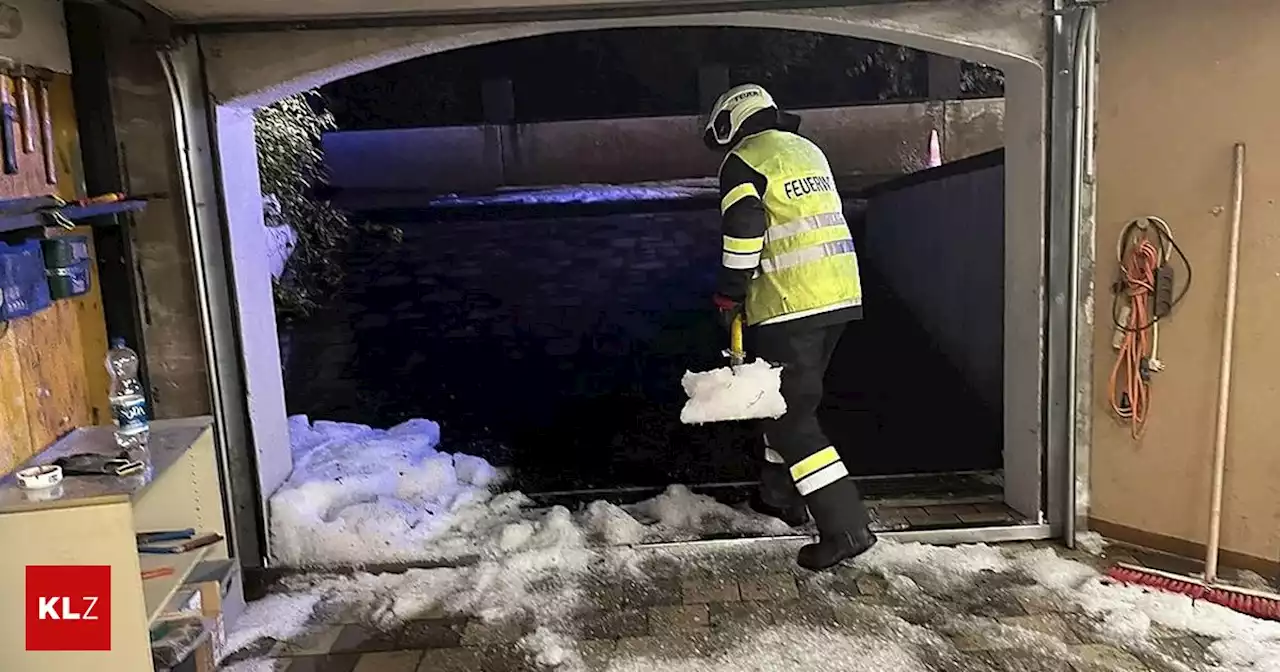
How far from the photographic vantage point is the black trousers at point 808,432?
3.24 metres

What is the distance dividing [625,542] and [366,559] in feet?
2.91

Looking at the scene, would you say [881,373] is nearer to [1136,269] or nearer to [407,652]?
[1136,269]

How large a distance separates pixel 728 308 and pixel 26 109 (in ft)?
6.66

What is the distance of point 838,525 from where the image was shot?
10.6ft

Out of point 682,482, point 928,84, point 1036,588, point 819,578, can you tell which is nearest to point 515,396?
point 682,482

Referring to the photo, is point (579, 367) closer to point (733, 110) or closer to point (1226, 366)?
point (733, 110)

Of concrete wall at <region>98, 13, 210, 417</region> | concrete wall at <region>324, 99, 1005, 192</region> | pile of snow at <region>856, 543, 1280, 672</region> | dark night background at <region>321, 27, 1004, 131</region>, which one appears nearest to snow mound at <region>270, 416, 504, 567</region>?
concrete wall at <region>98, 13, 210, 417</region>

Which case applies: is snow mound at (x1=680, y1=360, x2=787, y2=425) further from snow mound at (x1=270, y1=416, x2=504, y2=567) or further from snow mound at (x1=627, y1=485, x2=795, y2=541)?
snow mound at (x1=270, y1=416, x2=504, y2=567)

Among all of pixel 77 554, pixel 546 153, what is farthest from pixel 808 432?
pixel 546 153

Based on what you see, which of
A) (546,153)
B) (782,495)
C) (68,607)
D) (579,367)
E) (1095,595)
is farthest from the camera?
(546,153)

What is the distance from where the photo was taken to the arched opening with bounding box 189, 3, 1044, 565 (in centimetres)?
329

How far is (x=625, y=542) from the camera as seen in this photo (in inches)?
141

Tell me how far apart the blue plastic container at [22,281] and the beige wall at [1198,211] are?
10.2ft

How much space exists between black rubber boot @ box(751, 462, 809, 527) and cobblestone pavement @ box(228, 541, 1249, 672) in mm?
310
